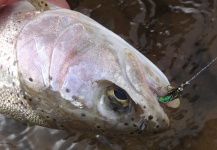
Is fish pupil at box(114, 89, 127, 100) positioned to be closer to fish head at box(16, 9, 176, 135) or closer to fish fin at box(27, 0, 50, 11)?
fish head at box(16, 9, 176, 135)

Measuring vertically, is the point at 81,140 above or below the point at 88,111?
below

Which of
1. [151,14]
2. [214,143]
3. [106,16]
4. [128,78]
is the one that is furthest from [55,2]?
[214,143]

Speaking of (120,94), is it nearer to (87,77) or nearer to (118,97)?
(118,97)

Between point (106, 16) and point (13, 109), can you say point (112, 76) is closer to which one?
point (13, 109)

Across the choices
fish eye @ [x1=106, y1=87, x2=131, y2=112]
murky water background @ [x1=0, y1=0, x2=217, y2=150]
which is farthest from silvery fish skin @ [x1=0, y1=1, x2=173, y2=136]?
murky water background @ [x1=0, y1=0, x2=217, y2=150]

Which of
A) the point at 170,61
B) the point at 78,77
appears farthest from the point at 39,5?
the point at 170,61

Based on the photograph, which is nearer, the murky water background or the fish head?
the fish head
